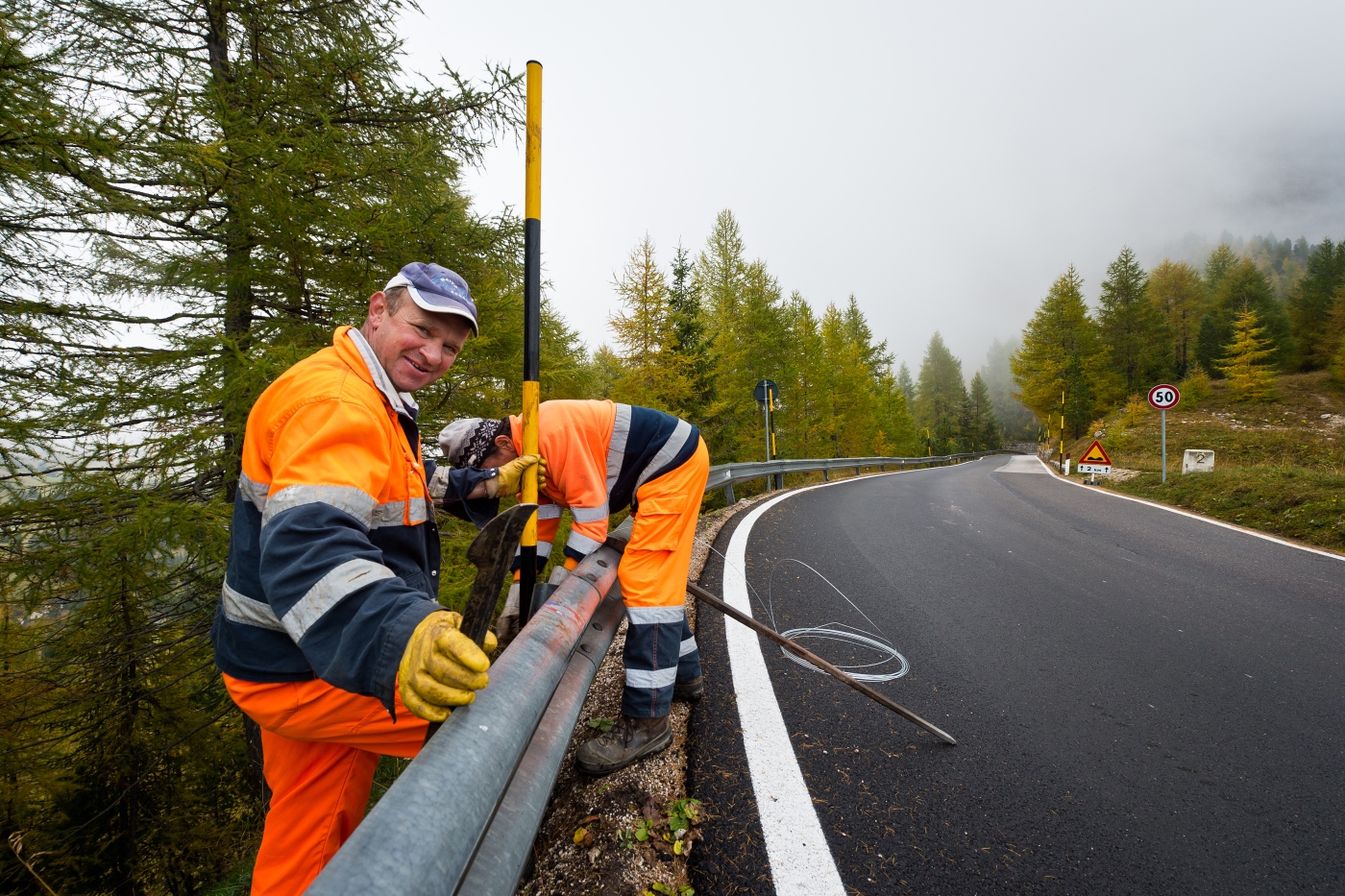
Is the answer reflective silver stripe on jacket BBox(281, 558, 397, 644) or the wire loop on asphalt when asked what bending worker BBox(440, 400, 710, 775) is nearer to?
the wire loop on asphalt

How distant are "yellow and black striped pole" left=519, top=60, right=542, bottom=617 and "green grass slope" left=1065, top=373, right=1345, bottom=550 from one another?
8.15 m

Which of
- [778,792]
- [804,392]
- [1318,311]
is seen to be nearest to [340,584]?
[778,792]

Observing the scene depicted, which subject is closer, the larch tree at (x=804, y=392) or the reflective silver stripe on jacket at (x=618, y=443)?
the reflective silver stripe on jacket at (x=618, y=443)

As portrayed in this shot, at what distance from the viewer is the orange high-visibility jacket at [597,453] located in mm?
2531

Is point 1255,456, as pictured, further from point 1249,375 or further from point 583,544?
point 583,544

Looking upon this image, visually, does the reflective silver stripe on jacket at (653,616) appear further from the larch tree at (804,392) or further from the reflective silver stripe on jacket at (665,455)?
the larch tree at (804,392)

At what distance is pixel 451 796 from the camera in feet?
2.58

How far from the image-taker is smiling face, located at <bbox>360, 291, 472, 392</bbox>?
1.80 metres

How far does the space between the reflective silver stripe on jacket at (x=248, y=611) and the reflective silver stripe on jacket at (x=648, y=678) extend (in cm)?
122

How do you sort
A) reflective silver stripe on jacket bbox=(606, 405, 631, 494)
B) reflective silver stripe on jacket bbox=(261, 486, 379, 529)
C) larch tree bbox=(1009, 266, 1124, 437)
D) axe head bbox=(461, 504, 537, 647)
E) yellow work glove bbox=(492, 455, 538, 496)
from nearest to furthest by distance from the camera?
reflective silver stripe on jacket bbox=(261, 486, 379, 529)
axe head bbox=(461, 504, 537, 647)
yellow work glove bbox=(492, 455, 538, 496)
reflective silver stripe on jacket bbox=(606, 405, 631, 494)
larch tree bbox=(1009, 266, 1124, 437)

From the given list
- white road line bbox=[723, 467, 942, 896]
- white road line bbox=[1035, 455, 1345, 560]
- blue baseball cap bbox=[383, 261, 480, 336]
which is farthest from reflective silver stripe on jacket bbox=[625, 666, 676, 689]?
white road line bbox=[1035, 455, 1345, 560]

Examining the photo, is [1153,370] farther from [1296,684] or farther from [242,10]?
[242,10]

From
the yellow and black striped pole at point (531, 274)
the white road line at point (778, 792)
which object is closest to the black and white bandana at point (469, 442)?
the yellow and black striped pole at point (531, 274)

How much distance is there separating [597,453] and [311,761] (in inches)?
61.9
